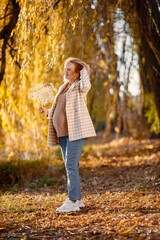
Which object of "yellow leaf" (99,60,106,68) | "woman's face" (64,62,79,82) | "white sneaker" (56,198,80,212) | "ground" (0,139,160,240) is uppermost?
"yellow leaf" (99,60,106,68)

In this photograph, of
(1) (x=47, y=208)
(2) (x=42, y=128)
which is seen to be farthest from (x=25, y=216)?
(2) (x=42, y=128)

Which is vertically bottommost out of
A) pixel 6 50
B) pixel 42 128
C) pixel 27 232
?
pixel 27 232

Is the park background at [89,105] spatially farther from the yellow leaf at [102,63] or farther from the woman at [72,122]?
the woman at [72,122]

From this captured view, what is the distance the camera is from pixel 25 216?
15.3ft

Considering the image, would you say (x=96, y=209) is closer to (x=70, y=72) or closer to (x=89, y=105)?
(x=70, y=72)

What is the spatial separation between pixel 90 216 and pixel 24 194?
174cm

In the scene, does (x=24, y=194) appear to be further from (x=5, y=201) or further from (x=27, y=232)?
(x=27, y=232)

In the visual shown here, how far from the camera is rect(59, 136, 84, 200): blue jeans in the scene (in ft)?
15.4

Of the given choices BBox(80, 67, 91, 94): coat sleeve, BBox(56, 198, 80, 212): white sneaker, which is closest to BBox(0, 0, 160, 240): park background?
BBox(56, 198, 80, 212): white sneaker

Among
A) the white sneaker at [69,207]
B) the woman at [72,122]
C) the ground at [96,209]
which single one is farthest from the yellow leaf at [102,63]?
the white sneaker at [69,207]

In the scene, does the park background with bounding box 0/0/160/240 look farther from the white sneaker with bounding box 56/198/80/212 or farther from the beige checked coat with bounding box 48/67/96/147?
the beige checked coat with bounding box 48/67/96/147

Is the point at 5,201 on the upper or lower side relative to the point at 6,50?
lower

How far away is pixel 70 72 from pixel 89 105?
5.63 metres

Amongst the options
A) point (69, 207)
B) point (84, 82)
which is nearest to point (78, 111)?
point (84, 82)
